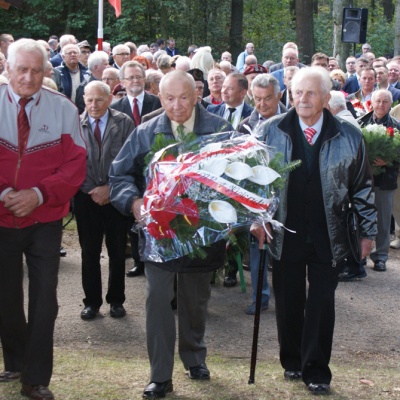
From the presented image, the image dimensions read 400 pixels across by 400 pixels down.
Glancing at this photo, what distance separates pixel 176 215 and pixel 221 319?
117 inches

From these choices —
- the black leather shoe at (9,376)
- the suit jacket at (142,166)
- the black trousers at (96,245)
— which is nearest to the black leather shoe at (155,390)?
the suit jacket at (142,166)

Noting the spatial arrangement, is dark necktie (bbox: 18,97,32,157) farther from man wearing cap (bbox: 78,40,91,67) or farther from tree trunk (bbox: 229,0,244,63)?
tree trunk (bbox: 229,0,244,63)

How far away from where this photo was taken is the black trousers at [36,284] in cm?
592

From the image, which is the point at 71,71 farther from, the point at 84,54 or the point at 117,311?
the point at 117,311

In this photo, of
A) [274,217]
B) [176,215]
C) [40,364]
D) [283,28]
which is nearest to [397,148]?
[274,217]

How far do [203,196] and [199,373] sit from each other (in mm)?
1496

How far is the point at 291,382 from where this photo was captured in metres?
6.45

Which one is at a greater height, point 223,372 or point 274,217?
point 274,217

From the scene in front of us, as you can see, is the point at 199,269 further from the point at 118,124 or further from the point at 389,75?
the point at 389,75

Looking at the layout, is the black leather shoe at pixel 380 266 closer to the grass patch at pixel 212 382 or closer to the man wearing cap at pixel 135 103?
the man wearing cap at pixel 135 103

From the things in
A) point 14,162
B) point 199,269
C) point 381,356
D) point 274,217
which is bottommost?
point 381,356

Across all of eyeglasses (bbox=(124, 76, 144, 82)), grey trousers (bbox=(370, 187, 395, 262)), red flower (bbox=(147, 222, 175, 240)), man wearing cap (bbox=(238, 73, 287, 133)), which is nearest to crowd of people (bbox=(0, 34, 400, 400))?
red flower (bbox=(147, 222, 175, 240))

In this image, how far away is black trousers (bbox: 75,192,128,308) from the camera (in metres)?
8.57

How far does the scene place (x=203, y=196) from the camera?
5.76 m
